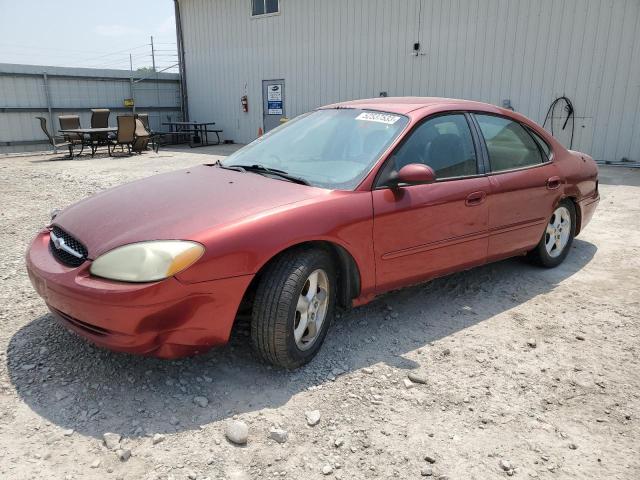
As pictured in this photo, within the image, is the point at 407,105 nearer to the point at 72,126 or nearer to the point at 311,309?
the point at 311,309

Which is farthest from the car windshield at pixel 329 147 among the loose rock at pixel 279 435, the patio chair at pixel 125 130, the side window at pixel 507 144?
the patio chair at pixel 125 130

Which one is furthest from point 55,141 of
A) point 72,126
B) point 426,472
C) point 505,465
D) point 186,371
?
point 505,465

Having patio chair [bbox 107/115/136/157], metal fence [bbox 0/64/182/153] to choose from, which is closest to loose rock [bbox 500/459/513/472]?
patio chair [bbox 107/115/136/157]

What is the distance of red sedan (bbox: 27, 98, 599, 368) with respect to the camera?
231 cm

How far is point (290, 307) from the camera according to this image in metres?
2.52

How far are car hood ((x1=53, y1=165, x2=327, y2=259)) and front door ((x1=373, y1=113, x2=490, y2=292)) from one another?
491 millimetres

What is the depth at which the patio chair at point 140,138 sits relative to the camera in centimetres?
1383

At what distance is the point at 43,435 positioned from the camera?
7.26 feet

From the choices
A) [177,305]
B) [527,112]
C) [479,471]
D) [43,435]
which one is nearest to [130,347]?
[177,305]

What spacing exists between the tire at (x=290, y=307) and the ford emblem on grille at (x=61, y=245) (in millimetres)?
926

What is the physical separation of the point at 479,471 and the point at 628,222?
5091 millimetres

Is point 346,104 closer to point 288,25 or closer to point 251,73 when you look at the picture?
point 288,25

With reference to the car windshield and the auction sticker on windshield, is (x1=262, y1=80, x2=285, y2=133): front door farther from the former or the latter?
the auction sticker on windshield

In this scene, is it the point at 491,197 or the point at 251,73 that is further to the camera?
the point at 251,73
